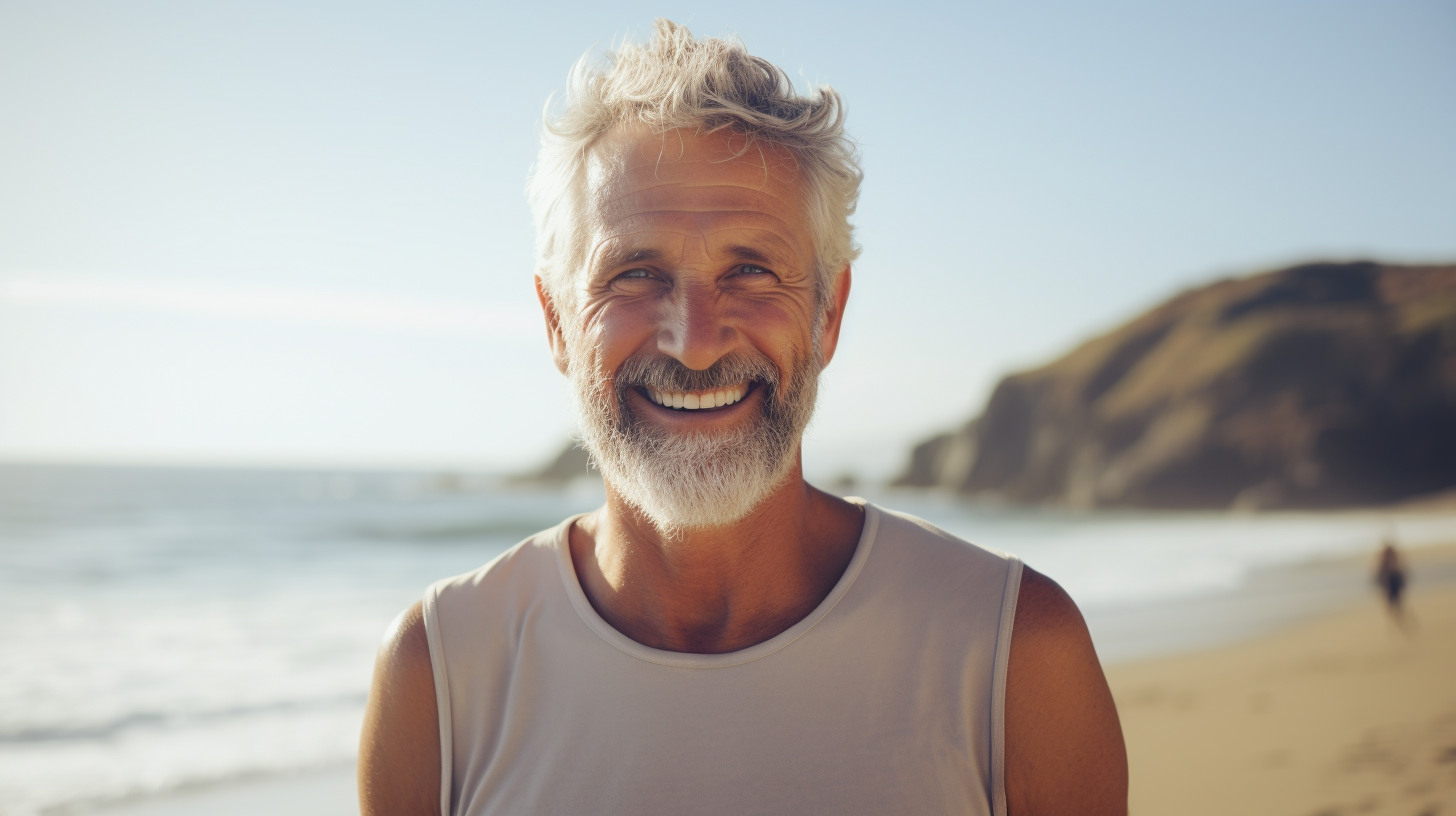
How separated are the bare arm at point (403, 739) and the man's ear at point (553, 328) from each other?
1.98 feet

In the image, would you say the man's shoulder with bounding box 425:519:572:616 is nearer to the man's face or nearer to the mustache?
the man's face

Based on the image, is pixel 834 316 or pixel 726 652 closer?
pixel 726 652

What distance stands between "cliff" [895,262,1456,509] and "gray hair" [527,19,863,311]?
5293cm

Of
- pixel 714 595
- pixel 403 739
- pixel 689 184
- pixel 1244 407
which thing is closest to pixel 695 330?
pixel 689 184

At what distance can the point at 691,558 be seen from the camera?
5.82 ft

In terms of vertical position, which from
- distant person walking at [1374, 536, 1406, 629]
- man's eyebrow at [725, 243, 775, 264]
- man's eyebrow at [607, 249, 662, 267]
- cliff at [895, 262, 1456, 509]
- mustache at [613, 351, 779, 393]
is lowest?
distant person walking at [1374, 536, 1406, 629]

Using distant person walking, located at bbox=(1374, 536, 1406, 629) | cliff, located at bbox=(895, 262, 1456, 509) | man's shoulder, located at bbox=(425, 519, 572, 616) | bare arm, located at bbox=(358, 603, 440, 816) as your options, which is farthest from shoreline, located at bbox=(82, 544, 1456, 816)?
cliff, located at bbox=(895, 262, 1456, 509)

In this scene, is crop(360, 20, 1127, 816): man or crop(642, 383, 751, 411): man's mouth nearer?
crop(360, 20, 1127, 816): man

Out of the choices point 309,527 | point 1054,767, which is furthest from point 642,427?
point 309,527

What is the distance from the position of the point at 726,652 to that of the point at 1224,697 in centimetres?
923

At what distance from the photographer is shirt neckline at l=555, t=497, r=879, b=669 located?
1.59m

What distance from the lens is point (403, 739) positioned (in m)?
1.65

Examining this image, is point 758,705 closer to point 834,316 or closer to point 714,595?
point 714,595

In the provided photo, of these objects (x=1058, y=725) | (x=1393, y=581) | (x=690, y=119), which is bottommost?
(x=1393, y=581)
